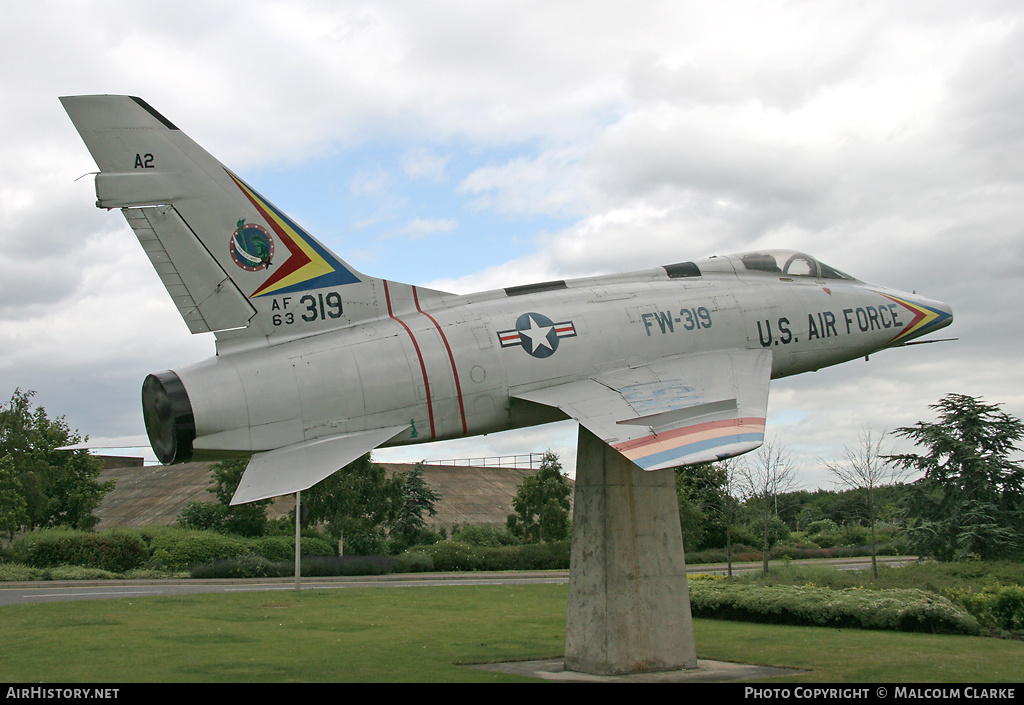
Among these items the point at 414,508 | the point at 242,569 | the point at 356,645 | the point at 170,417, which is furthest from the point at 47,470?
the point at 170,417

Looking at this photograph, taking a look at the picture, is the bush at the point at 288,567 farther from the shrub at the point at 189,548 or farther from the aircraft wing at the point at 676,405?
the aircraft wing at the point at 676,405

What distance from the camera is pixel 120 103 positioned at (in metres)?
10.0

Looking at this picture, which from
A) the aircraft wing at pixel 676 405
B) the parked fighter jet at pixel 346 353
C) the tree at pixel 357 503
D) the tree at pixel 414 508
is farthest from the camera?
the tree at pixel 414 508

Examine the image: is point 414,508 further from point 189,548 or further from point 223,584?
point 223,584

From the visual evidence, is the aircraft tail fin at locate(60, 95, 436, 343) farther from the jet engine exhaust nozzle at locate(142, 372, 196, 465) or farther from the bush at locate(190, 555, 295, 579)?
the bush at locate(190, 555, 295, 579)

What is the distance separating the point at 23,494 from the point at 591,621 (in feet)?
116

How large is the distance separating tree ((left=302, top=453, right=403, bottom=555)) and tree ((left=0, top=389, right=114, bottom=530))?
11.4 m

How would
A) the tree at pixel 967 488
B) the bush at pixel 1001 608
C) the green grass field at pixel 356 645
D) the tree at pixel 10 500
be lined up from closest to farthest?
the green grass field at pixel 356 645 < the bush at pixel 1001 608 < the tree at pixel 967 488 < the tree at pixel 10 500

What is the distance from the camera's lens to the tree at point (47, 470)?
130ft

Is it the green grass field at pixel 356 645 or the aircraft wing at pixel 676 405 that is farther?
the green grass field at pixel 356 645

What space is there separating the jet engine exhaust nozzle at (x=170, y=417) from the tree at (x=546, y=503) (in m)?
36.8

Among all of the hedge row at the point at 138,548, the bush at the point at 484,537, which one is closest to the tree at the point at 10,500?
the hedge row at the point at 138,548

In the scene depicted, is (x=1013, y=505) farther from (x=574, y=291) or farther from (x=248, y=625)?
(x=248, y=625)
